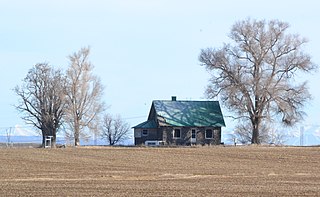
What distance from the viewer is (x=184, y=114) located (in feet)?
305

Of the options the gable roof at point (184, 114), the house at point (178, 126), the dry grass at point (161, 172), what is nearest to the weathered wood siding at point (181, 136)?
the house at point (178, 126)

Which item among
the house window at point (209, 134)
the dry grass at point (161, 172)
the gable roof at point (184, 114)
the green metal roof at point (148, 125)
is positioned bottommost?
the dry grass at point (161, 172)

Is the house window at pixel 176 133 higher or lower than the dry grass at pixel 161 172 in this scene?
higher

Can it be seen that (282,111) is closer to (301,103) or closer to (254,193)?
(301,103)

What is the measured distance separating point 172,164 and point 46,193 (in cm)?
2708

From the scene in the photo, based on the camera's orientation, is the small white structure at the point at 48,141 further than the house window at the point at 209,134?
No

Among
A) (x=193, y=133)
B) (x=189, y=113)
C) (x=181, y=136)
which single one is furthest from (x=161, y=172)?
(x=189, y=113)

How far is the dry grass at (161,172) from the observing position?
121ft

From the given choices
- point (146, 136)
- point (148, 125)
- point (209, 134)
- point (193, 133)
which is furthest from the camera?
point (146, 136)

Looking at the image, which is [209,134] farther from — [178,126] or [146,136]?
[146,136]

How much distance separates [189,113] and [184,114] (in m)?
0.72

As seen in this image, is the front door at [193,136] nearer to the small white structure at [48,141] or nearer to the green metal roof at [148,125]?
the green metal roof at [148,125]

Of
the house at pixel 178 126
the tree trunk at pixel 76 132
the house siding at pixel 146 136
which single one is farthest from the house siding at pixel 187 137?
the tree trunk at pixel 76 132

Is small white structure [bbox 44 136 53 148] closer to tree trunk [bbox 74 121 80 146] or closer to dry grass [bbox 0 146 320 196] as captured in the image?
tree trunk [bbox 74 121 80 146]
